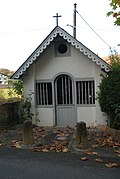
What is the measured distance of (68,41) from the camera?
A: 1432 centimetres

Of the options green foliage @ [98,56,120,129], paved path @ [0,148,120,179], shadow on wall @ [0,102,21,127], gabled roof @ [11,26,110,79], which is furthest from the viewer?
gabled roof @ [11,26,110,79]

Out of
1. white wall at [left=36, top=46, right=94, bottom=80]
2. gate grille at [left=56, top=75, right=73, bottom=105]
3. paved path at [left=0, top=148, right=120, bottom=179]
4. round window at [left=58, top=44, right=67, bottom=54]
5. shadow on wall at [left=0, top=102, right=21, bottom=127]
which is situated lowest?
paved path at [left=0, top=148, right=120, bottom=179]

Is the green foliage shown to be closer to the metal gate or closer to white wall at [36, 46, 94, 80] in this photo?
white wall at [36, 46, 94, 80]

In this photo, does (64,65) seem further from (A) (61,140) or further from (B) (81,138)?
(B) (81,138)

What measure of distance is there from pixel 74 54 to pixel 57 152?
6294 millimetres

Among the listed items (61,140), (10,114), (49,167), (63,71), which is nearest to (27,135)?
(61,140)

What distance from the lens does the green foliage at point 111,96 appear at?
1309 cm

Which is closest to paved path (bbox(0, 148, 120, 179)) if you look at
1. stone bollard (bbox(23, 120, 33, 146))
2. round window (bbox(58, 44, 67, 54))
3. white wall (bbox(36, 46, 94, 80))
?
stone bollard (bbox(23, 120, 33, 146))

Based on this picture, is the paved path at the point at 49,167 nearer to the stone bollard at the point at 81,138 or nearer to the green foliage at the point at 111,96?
the stone bollard at the point at 81,138

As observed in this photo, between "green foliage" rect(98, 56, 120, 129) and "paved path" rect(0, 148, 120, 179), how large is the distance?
406 cm

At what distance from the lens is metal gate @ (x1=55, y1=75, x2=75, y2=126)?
15.2 m

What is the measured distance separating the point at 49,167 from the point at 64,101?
7.22 m

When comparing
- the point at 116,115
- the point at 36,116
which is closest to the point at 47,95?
the point at 36,116

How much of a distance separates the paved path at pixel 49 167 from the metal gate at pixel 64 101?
5448mm
